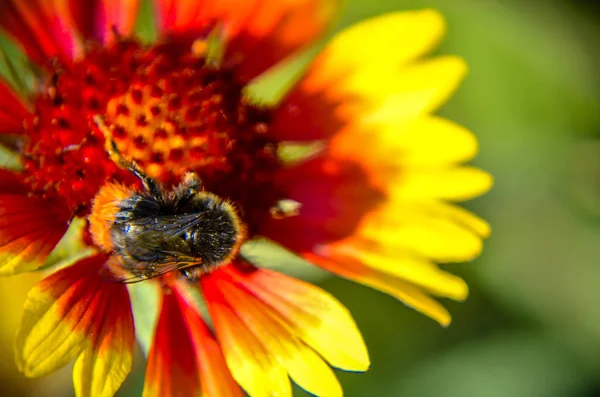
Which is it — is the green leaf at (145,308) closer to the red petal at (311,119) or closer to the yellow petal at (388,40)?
the red petal at (311,119)

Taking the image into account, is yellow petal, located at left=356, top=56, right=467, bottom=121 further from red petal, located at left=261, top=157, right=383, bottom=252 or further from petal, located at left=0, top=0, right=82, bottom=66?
petal, located at left=0, top=0, right=82, bottom=66

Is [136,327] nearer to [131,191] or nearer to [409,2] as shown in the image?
[131,191]

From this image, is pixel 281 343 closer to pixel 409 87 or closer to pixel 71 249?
pixel 71 249

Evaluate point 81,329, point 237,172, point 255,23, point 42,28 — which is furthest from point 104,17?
point 81,329

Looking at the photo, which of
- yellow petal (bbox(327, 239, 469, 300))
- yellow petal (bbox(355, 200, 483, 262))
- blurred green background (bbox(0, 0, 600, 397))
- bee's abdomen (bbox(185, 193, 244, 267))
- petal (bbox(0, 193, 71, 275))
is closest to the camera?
petal (bbox(0, 193, 71, 275))

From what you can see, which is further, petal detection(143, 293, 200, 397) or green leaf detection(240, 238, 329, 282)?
green leaf detection(240, 238, 329, 282)

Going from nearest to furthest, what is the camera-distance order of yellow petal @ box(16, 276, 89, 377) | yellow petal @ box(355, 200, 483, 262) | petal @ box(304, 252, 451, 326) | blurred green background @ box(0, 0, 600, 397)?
1. yellow petal @ box(16, 276, 89, 377)
2. petal @ box(304, 252, 451, 326)
3. yellow petal @ box(355, 200, 483, 262)
4. blurred green background @ box(0, 0, 600, 397)

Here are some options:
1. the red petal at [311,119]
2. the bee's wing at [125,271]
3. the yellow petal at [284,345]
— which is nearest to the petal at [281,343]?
the yellow petal at [284,345]

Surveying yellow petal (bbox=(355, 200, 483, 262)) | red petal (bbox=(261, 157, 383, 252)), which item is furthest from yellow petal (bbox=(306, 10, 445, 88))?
yellow petal (bbox=(355, 200, 483, 262))
